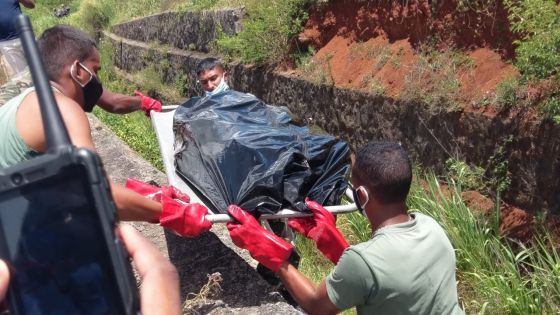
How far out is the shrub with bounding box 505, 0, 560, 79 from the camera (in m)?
3.88

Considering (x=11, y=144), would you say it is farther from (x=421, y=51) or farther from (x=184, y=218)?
(x=421, y=51)

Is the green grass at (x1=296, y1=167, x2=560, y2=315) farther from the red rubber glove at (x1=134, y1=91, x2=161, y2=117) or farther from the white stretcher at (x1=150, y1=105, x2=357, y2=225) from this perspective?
the red rubber glove at (x1=134, y1=91, x2=161, y2=117)

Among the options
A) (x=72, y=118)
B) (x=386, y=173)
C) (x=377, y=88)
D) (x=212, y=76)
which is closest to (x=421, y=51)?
(x=377, y=88)

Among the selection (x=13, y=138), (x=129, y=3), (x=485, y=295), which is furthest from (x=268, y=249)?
(x=129, y=3)

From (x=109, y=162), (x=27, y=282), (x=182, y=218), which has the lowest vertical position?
(x=109, y=162)

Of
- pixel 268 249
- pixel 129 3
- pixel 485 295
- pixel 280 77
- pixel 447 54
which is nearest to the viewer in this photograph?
pixel 268 249

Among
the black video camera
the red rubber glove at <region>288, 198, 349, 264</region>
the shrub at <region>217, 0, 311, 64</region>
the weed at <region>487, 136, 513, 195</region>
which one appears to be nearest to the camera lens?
the black video camera

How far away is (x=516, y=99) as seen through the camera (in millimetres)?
4250

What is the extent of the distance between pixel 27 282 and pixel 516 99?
3.59 m

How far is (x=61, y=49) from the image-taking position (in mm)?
2820

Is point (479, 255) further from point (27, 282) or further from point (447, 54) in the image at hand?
point (27, 282)

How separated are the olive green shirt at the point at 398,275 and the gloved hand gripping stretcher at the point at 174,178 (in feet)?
3.85

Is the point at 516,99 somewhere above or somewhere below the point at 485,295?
above

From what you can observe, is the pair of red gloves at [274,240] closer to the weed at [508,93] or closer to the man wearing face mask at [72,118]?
the man wearing face mask at [72,118]
